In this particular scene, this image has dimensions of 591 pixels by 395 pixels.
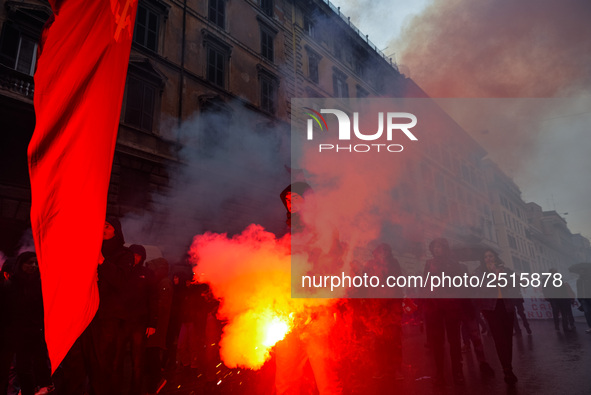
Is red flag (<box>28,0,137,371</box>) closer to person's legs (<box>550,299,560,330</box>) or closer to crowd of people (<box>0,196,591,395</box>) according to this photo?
crowd of people (<box>0,196,591,395</box>)

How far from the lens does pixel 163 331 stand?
421cm

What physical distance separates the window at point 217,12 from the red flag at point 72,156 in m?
12.4

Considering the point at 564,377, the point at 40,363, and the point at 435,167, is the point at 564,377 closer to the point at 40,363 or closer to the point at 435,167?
the point at 40,363

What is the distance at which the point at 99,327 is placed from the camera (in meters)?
3.47

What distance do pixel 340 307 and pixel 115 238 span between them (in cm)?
252

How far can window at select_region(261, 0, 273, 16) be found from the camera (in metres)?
15.7

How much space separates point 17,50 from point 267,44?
923 cm

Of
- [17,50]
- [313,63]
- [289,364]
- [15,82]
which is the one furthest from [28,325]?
[313,63]

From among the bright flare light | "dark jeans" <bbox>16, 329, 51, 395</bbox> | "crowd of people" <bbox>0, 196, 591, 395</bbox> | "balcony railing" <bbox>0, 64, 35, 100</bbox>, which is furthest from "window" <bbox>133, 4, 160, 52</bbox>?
the bright flare light

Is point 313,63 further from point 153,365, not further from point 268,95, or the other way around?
point 153,365

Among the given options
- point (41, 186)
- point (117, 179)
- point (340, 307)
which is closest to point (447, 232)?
point (117, 179)

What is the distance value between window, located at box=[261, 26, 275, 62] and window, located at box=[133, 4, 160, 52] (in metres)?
4.70

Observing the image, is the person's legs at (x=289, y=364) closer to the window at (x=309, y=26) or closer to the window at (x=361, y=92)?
the window at (x=309, y=26)

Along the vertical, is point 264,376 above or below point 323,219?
below
